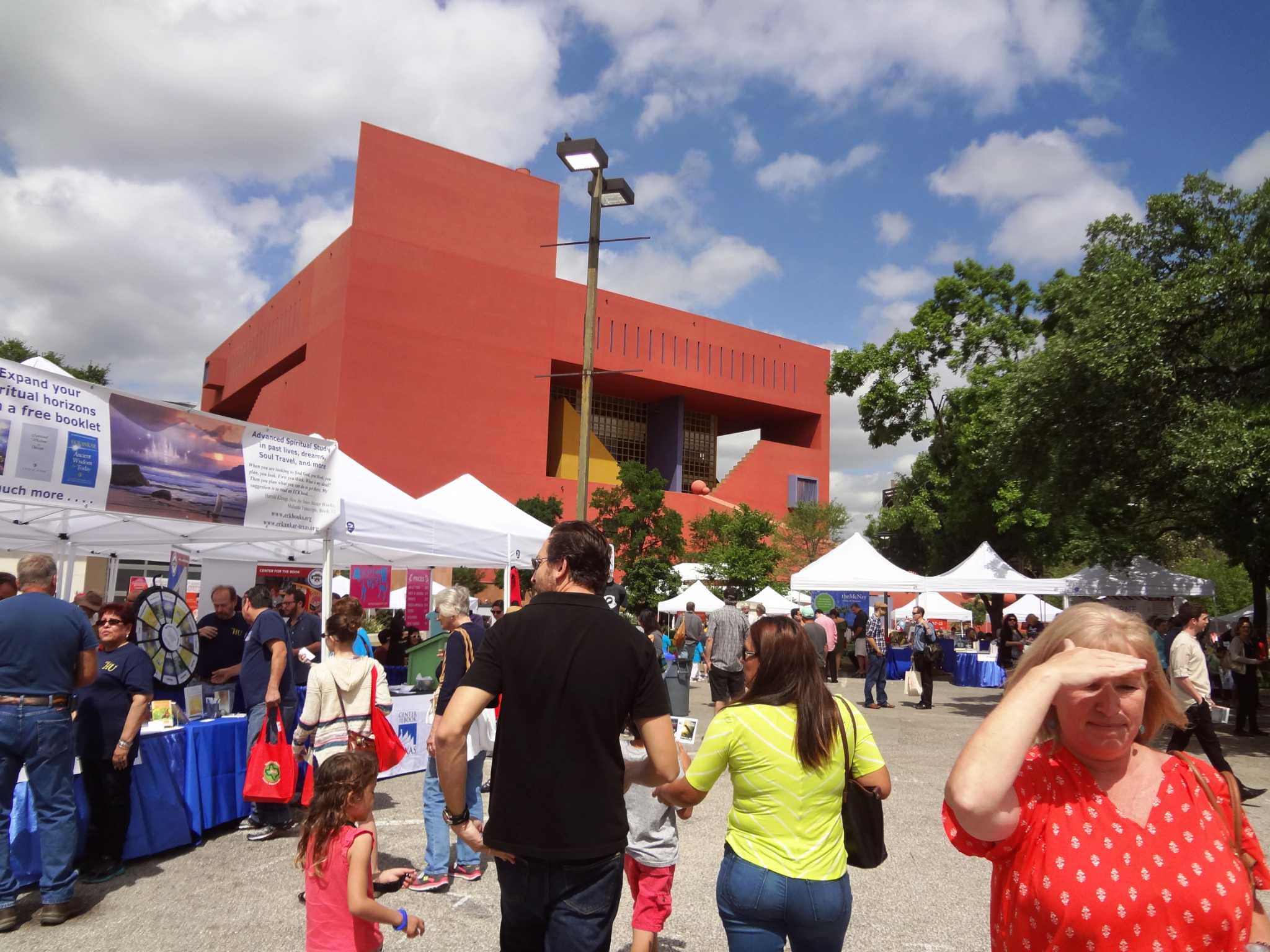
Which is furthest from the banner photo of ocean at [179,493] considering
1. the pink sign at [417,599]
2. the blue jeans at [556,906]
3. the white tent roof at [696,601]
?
the white tent roof at [696,601]

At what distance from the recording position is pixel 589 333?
11.3 metres

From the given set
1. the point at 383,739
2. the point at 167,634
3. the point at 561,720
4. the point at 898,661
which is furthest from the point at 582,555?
the point at 898,661

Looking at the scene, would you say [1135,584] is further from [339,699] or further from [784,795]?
[784,795]

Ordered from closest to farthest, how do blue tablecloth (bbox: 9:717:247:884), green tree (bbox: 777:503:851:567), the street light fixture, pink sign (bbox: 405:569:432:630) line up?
blue tablecloth (bbox: 9:717:247:884), the street light fixture, pink sign (bbox: 405:569:432:630), green tree (bbox: 777:503:851:567)

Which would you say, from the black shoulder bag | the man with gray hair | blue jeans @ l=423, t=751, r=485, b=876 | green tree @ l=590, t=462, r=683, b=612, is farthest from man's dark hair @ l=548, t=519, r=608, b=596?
green tree @ l=590, t=462, r=683, b=612

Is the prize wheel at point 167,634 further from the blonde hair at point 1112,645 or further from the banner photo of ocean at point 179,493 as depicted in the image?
the blonde hair at point 1112,645

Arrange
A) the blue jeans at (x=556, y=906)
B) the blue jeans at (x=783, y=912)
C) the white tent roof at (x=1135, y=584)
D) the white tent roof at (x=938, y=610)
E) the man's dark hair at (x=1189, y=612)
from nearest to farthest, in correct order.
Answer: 1. the blue jeans at (x=556, y=906)
2. the blue jeans at (x=783, y=912)
3. the man's dark hair at (x=1189, y=612)
4. the white tent roof at (x=1135, y=584)
5. the white tent roof at (x=938, y=610)

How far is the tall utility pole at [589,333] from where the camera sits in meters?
10.9

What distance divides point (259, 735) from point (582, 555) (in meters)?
4.90

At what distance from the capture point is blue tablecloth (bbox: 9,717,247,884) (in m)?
5.17

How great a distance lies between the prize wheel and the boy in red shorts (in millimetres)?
4820

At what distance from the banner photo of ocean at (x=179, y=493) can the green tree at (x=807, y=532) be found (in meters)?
37.8

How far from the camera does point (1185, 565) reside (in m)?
43.5

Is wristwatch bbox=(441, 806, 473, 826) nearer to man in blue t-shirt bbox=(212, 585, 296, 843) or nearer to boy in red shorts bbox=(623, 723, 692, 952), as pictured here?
boy in red shorts bbox=(623, 723, 692, 952)
